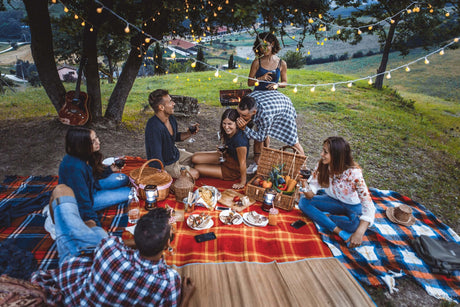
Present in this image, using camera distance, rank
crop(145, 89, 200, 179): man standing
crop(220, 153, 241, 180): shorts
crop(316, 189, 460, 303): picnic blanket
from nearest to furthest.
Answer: crop(316, 189, 460, 303): picnic blanket < crop(145, 89, 200, 179): man standing < crop(220, 153, 241, 180): shorts

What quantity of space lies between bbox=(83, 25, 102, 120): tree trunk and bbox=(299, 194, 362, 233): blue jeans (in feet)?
18.9

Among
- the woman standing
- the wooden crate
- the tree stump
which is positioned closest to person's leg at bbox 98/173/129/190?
the woman standing

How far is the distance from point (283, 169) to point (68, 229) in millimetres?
2880

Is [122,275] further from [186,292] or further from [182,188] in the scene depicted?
[182,188]

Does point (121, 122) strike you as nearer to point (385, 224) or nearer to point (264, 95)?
point (264, 95)

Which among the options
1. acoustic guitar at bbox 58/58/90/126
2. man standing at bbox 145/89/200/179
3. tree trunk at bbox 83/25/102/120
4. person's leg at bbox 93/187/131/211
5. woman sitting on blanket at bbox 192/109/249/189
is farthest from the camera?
acoustic guitar at bbox 58/58/90/126

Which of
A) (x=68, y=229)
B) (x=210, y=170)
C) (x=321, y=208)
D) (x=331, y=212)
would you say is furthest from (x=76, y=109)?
(x=331, y=212)

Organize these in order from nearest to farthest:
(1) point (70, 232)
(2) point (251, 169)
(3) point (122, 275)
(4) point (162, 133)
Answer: (3) point (122, 275) → (1) point (70, 232) → (4) point (162, 133) → (2) point (251, 169)

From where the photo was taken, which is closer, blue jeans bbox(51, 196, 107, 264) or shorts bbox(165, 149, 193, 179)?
blue jeans bbox(51, 196, 107, 264)

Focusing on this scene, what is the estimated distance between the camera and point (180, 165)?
4371 mm

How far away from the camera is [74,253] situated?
210 centimetres

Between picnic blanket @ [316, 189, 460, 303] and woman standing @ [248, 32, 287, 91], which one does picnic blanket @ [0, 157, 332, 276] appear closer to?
picnic blanket @ [316, 189, 460, 303]

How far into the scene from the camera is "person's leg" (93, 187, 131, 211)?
10.7ft

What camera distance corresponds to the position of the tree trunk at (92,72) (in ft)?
18.8
